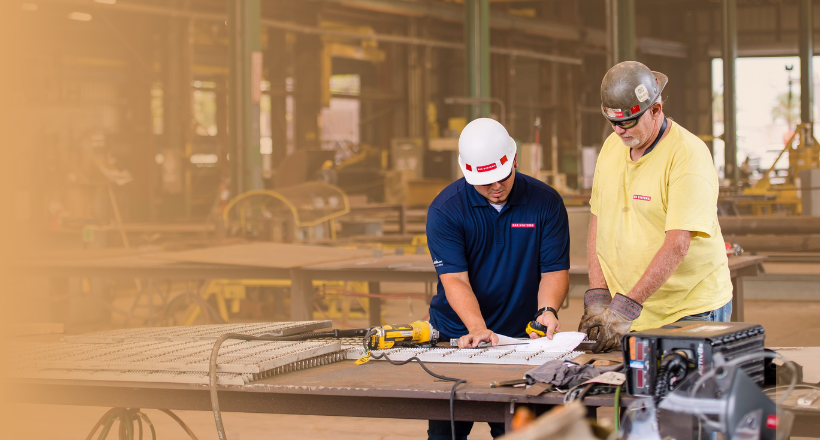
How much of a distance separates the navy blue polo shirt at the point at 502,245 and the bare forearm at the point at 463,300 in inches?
1.2

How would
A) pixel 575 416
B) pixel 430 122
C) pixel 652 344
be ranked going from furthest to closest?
pixel 430 122, pixel 652 344, pixel 575 416

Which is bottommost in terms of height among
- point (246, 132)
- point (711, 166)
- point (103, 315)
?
point (103, 315)

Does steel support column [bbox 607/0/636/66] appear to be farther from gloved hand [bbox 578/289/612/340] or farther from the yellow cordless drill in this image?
the yellow cordless drill

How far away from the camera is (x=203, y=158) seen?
12703 millimetres

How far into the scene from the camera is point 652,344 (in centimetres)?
145

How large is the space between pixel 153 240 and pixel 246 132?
2932mm

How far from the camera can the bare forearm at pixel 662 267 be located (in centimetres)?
202

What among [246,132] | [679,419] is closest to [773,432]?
[679,419]

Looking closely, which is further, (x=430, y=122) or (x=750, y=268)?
(x=430, y=122)

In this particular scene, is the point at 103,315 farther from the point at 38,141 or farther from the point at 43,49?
the point at 43,49

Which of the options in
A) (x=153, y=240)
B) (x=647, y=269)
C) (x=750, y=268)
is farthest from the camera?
(x=153, y=240)

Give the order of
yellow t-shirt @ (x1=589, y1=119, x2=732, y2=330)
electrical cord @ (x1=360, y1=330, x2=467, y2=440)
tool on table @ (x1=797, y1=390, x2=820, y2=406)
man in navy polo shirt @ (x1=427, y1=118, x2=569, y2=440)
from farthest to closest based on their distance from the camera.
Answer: man in navy polo shirt @ (x1=427, y1=118, x2=569, y2=440) → yellow t-shirt @ (x1=589, y1=119, x2=732, y2=330) → electrical cord @ (x1=360, y1=330, x2=467, y2=440) → tool on table @ (x1=797, y1=390, x2=820, y2=406)

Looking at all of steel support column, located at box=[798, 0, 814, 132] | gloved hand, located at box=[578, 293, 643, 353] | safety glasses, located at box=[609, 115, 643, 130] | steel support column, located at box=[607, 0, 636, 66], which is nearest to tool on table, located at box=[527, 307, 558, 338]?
gloved hand, located at box=[578, 293, 643, 353]

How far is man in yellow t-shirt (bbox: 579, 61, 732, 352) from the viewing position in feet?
6.65
